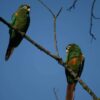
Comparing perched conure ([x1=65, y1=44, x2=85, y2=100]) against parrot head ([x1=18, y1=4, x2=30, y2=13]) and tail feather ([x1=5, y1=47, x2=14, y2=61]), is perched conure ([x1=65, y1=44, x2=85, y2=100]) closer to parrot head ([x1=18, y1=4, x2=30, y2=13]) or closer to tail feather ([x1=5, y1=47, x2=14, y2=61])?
tail feather ([x1=5, y1=47, x2=14, y2=61])

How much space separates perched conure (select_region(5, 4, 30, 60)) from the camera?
241 inches

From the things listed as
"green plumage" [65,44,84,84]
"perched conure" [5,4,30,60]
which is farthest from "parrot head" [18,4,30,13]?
"green plumage" [65,44,84,84]

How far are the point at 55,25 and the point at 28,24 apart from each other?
10.9ft

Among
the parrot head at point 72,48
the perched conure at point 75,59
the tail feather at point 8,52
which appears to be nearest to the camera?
the tail feather at point 8,52

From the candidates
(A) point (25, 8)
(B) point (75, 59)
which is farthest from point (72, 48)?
(A) point (25, 8)

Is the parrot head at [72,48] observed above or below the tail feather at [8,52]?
below

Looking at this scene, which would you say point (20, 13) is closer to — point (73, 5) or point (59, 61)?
point (73, 5)

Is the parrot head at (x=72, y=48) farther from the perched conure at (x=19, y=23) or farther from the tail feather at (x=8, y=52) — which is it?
the tail feather at (x=8, y=52)

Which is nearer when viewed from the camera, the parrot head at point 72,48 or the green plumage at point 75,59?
the green plumage at point 75,59

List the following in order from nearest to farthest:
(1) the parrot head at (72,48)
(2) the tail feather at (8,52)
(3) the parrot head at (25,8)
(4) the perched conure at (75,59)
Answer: (2) the tail feather at (8,52) < (4) the perched conure at (75,59) < (1) the parrot head at (72,48) < (3) the parrot head at (25,8)

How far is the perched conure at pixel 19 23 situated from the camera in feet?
20.0

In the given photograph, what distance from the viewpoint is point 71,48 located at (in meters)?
6.18

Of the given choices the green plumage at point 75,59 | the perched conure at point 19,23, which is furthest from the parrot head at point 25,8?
the green plumage at point 75,59

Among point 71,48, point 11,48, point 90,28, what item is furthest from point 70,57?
point 90,28
